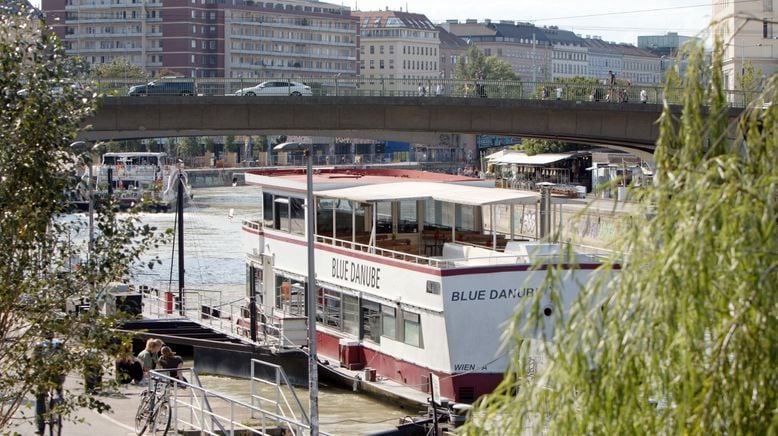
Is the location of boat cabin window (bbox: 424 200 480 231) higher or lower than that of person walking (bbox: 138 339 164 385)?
higher

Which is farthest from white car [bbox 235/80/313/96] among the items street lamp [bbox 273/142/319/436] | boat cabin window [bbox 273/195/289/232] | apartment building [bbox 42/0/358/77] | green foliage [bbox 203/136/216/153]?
apartment building [bbox 42/0/358/77]

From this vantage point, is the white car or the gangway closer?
the gangway

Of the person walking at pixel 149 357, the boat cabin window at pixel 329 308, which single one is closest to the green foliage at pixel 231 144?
the boat cabin window at pixel 329 308

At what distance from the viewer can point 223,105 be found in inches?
1909

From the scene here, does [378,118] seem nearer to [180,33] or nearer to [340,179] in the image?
[340,179]

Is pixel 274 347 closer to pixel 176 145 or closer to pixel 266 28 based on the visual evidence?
pixel 176 145

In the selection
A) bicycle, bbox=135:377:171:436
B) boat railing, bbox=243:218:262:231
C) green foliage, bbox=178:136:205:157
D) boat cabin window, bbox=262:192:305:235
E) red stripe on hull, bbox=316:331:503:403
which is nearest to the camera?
bicycle, bbox=135:377:171:436

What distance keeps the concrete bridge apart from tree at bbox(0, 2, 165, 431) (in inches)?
1260

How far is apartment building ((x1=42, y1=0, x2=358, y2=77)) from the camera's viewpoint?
6250 inches

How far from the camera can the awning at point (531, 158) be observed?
92062mm

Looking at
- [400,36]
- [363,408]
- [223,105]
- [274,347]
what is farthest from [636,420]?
[400,36]

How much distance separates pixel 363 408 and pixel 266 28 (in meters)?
151

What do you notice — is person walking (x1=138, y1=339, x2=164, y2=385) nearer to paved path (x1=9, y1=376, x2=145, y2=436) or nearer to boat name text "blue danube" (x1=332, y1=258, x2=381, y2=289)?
paved path (x1=9, y1=376, x2=145, y2=436)

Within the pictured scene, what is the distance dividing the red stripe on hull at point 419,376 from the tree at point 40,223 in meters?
11.7
